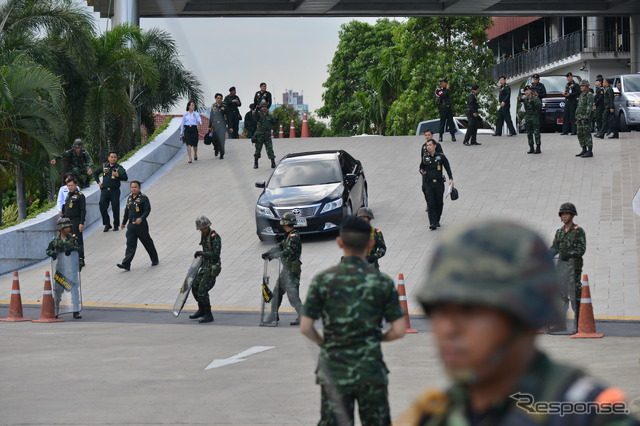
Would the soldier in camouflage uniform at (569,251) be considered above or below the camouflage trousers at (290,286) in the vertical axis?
above

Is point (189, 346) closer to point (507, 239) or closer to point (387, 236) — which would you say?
point (387, 236)

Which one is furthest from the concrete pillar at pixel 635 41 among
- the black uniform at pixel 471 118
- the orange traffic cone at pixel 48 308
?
the orange traffic cone at pixel 48 308

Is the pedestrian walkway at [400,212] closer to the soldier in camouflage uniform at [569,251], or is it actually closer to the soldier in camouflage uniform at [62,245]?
the soldier in camouflage uniform at [62,245]

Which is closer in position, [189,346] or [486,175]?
[189,346]

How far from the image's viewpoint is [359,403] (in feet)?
18.0

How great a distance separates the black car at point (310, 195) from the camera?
2119 centimetres

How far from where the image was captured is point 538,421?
1701mm

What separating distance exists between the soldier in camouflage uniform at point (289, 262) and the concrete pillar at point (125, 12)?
2375cm

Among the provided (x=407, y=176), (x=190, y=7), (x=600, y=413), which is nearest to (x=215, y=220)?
(x=407, y=176)

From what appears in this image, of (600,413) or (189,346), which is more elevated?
(600,413)

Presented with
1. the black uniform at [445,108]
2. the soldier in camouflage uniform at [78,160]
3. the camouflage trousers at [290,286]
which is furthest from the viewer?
the black uniform at [445,108]

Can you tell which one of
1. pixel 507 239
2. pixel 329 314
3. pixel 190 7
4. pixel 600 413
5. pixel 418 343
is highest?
pixel 190 7

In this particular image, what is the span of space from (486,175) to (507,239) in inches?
1009

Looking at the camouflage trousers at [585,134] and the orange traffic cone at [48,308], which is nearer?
the orange traffic cone at [48,308]
